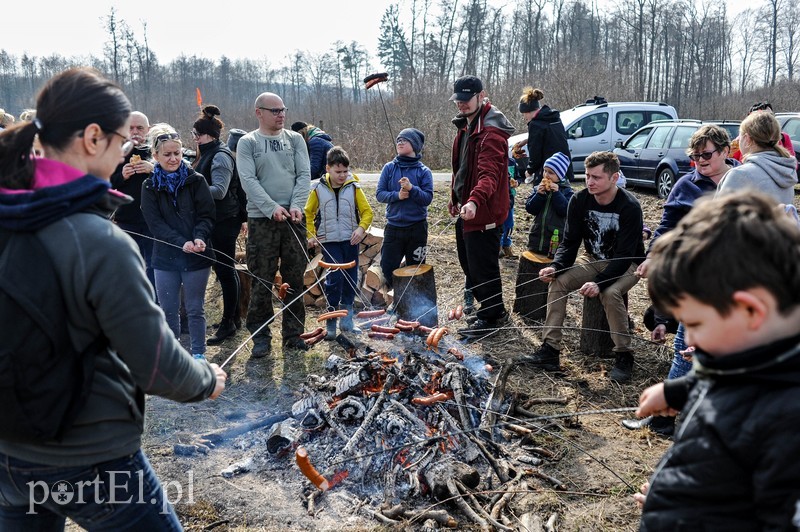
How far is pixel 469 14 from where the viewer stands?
4403 centimetres

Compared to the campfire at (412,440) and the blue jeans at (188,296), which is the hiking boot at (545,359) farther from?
the blue jeans at (188,296)

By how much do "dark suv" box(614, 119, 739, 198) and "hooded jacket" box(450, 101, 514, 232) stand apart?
8482 millimetres

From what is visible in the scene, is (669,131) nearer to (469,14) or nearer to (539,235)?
(539,235)

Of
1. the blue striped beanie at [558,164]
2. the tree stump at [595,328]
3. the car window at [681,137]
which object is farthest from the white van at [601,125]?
the tree stump at [595,328]

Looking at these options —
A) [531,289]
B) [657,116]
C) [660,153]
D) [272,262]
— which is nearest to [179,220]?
[272,262]

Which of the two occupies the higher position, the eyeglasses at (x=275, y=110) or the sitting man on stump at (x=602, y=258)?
the eyeglasses at (x=275, y=110)

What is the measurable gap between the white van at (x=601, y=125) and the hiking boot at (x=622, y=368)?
11.7m

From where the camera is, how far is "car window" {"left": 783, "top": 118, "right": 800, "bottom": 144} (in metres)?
13.5

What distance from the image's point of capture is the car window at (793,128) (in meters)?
13.5

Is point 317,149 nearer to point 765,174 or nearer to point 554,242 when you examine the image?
point 554,242

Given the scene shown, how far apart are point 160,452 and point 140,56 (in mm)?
59830

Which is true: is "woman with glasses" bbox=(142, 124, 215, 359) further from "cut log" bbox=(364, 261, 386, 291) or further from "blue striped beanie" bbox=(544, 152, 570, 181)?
"blue striped beanie" bbox=(544, 152, 570, 181)

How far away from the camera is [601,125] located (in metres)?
16.2

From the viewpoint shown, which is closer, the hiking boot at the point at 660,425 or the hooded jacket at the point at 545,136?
the hiking boot at the point at 660,425
